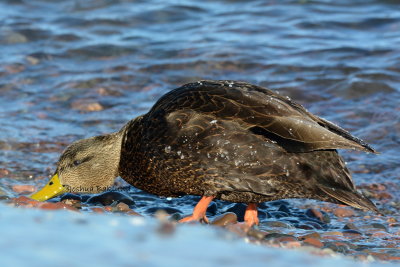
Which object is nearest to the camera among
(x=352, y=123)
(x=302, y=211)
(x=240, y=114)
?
(x=240, y=114)

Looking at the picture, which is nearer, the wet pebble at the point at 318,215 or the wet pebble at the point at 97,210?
the wet pebble at the point at 97,210

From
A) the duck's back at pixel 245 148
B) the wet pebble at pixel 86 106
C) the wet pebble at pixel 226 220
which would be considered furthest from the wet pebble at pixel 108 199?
Result: the wet pebble at pixel 86 106

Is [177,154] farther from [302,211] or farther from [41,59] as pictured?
[41,59]

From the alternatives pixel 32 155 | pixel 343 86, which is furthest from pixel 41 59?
pixel 343 86

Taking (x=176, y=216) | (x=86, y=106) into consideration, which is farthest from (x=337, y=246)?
(x=86, y=106)

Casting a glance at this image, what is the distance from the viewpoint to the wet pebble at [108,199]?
5465mm

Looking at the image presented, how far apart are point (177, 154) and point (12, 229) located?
2.07m

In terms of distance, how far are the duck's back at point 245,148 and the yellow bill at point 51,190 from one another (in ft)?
3.18

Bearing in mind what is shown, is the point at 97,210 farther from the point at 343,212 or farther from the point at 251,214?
the point at 343,212

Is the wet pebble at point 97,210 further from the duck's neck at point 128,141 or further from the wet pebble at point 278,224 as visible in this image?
the wet pebble at point 278,224

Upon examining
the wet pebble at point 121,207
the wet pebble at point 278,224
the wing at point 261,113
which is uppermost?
the wing at point 261,113

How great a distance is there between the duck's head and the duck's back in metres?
0.67

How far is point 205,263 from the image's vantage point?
231 centimetres

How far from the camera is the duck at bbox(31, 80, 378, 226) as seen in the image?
14.6 feet
